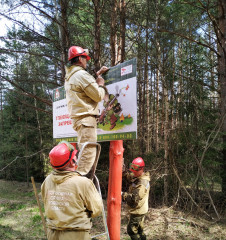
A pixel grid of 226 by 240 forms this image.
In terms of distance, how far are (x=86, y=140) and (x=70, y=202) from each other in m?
1.33

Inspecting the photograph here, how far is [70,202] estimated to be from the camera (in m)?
2.33

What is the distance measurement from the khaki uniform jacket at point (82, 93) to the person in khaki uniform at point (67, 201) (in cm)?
125

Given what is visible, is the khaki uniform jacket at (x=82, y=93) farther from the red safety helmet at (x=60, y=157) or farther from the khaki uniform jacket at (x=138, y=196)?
the khaki uniform jacket at (x=138, y=196)

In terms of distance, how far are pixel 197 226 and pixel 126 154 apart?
4.19m

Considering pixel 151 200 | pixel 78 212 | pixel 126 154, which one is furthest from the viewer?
pixel 126 154

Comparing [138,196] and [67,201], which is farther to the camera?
[138,196]

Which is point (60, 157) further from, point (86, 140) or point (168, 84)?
point (168, 84)

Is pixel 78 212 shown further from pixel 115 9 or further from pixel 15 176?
pixel 15 176

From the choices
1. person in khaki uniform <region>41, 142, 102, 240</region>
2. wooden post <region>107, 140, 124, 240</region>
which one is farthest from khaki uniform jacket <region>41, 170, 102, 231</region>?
wooden post <region>107, 140, 124, 240</region>

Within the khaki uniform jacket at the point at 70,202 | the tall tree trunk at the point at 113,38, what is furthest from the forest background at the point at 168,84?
the khaki uniform jacket at the point at 70,202

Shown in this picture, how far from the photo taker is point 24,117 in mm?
18781

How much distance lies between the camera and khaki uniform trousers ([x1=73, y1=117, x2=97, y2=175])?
3.21 meters

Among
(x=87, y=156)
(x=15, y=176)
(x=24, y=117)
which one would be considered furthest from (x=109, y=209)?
(x=15, y=176)

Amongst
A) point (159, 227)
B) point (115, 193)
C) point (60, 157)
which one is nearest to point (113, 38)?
point (115, 193)
